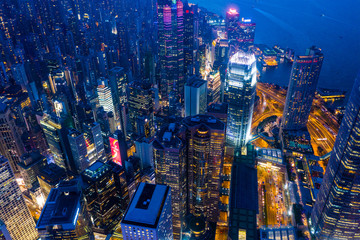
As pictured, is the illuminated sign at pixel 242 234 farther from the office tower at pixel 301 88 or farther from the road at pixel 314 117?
the office tower at pixel 301 88

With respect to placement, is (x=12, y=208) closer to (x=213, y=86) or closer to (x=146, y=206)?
(x=146, y=206)

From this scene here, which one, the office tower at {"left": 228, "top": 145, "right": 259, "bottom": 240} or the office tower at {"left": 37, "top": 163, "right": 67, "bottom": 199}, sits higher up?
the office tower at {"left": 37, "top": 163, "right": 67, "bottom": 199}

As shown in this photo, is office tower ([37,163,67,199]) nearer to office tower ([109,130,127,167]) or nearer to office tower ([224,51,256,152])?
office tower ([109,130,127,167])

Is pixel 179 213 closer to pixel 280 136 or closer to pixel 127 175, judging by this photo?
pixel 127 175

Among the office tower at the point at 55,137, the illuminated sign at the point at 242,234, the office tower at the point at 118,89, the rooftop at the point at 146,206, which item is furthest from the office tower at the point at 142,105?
the rooftop at the point at 146,206

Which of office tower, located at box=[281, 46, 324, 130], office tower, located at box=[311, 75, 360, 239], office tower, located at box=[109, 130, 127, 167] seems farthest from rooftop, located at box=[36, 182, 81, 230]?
office tower, located at box=[281, 46, 324, 130]

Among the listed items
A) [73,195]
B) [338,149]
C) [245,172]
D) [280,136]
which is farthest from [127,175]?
[280,136]

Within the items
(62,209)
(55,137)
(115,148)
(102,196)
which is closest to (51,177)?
(55,137)

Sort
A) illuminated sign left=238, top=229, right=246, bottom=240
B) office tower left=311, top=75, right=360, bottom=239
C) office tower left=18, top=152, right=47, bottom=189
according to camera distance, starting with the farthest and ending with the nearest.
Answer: office tower left=18, top=152, right=47, bottom=189 < illuminated sign left=238, top=229, right=246, bottom=240 < office tower left=311, top=75, right=360, bottom=239
